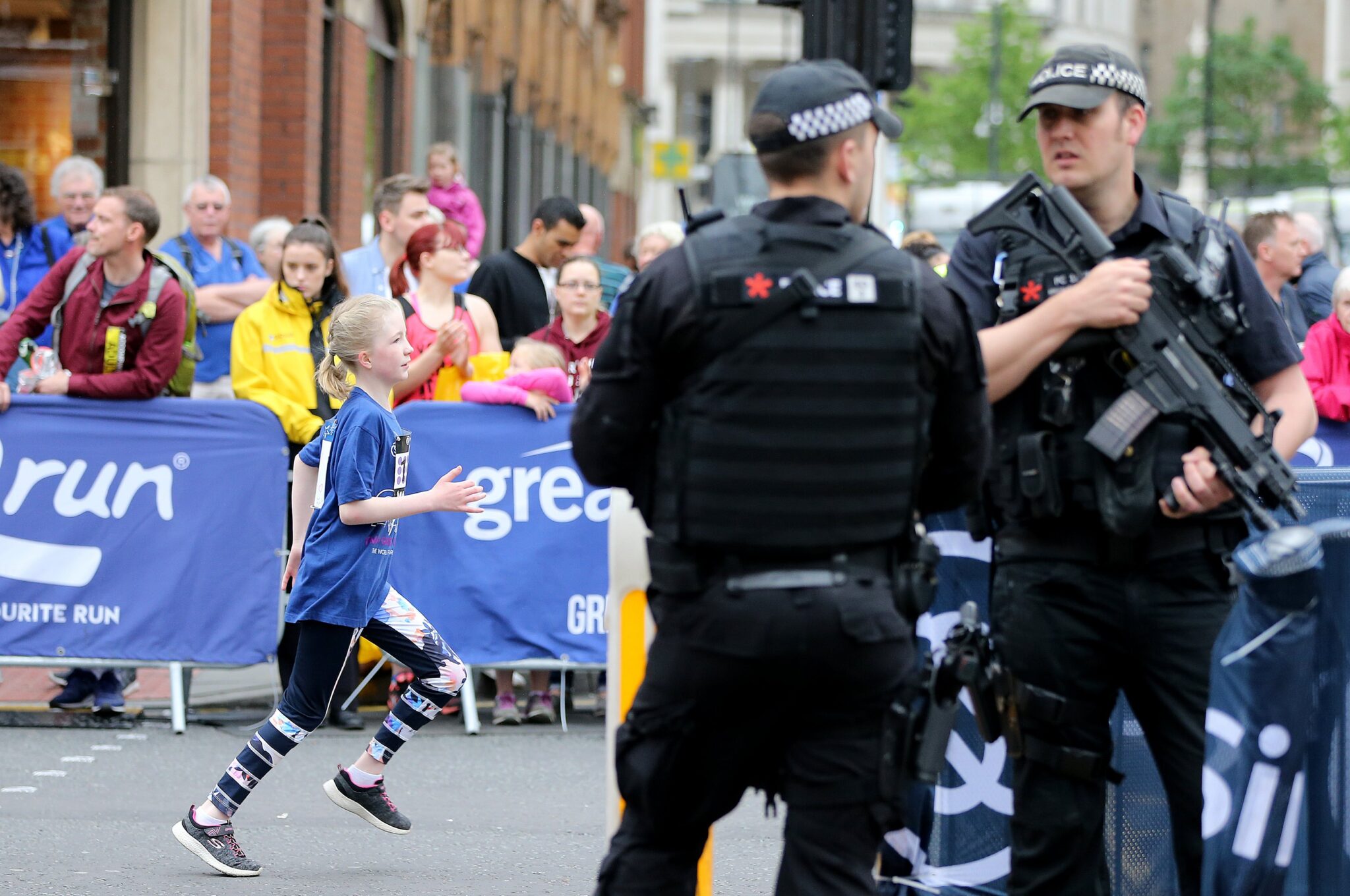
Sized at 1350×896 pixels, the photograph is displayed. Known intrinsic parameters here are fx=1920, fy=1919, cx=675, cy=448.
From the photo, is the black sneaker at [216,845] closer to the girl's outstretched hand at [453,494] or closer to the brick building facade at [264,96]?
the girl's outstretched hand at [453,494]

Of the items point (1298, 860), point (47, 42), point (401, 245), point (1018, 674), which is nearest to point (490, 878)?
point (1018, 674)

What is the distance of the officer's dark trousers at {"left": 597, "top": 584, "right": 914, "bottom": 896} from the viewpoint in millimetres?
3469

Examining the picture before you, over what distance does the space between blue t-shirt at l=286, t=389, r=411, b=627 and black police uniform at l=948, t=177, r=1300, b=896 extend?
256cm

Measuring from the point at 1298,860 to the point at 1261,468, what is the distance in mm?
794

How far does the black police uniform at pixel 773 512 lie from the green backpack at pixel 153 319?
17.2ft

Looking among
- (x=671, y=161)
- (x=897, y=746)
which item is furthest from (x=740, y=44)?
(x=897, y=746)

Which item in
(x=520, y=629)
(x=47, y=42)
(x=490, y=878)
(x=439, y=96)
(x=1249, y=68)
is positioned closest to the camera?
(x=490, y=878)

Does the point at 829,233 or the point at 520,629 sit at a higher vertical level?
the point at 829,233

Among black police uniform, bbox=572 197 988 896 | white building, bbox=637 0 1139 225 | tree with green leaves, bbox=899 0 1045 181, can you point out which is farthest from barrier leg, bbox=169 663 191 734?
white building, bbox=637 0 1139 225

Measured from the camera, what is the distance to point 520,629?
28.1ft

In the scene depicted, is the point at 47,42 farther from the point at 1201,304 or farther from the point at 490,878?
the point at 1201,304

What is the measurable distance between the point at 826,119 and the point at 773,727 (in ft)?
3.70

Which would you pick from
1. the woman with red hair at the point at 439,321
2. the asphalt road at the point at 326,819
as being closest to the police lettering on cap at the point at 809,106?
the asphalt road at the point at 326,819

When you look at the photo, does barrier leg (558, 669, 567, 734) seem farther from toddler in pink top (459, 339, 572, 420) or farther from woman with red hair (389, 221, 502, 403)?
woman with red hair (389, 221, 502, 403)
